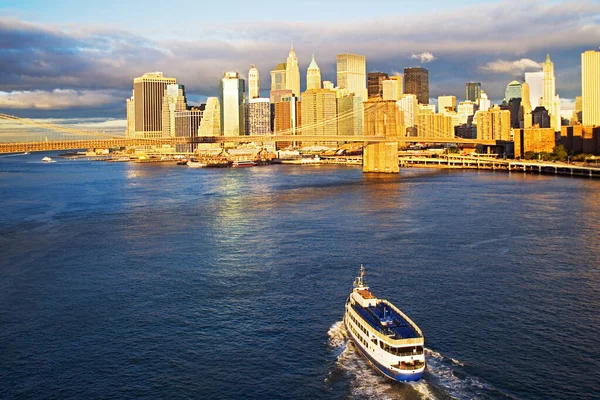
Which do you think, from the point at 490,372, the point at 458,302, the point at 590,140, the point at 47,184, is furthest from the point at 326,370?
the point at 590,140

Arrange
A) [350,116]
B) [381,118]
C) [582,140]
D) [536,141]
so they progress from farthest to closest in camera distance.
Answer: [350,116], [536,141], [582,140], [381,118]

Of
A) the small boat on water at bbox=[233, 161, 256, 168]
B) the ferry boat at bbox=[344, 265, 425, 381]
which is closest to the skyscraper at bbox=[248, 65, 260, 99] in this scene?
the small boat on water at bbox=[233, 161, 256, 168]

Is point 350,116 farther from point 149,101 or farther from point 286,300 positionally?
point 286,300

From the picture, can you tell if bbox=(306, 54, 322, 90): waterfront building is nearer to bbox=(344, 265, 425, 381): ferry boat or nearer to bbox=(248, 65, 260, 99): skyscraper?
bbox=(248, 65, 260, 99): skyscraper

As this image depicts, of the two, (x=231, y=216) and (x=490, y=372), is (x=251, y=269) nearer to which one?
(x=490, y=372)

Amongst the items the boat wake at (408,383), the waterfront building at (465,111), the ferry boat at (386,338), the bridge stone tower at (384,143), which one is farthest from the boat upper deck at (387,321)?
the waterfront building at (465,111)

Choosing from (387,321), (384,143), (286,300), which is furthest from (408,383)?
(384,143)

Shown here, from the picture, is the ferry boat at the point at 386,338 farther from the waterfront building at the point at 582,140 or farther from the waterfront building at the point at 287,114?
the waterfront building at the point at 287,114
